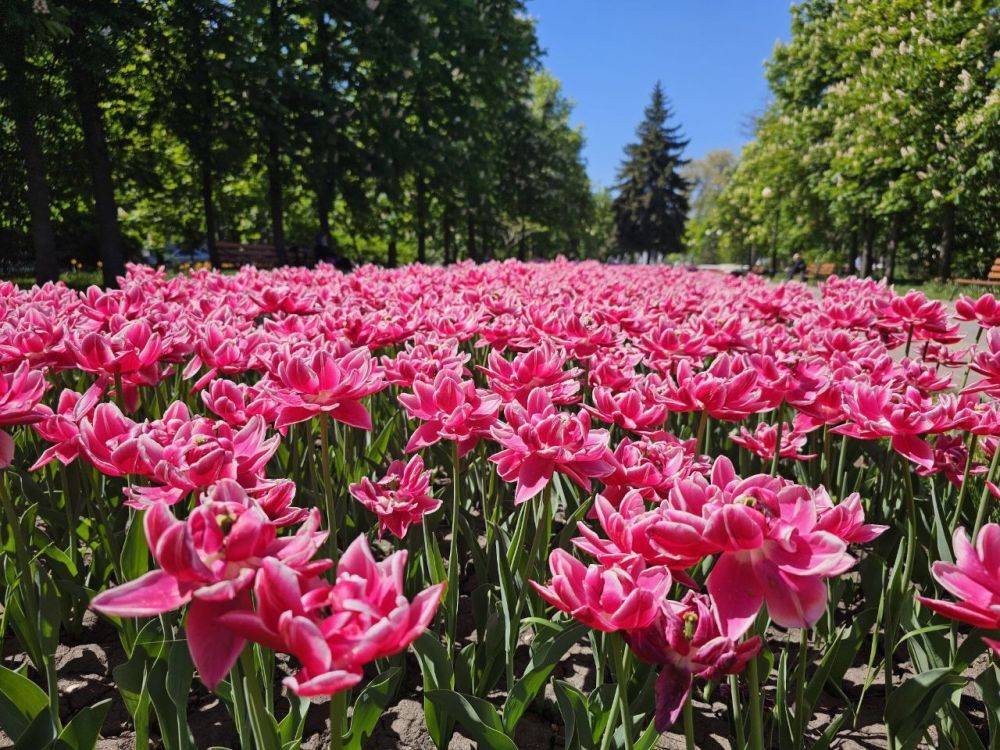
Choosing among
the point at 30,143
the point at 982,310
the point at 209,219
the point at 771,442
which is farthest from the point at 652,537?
the point at 209,219

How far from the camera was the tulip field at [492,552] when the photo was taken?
0.94 metres

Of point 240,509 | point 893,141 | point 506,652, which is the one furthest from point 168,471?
point 893,141

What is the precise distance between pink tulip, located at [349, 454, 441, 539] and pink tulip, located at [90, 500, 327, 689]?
1068mm

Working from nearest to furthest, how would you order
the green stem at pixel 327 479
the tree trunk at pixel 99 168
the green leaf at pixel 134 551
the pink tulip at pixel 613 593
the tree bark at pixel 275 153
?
the pink tulip at pixel 613 593 → the green stem at pixel 327 479 → the green leaf at pixel 134 551 → the tree trunk at pixel 99 168 → the tree bark at pixel 275 153

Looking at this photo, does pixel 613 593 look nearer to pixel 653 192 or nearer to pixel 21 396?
pixel 21 396

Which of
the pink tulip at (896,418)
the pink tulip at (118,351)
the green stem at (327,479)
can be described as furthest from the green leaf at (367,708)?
the pink tulip at (896,418)

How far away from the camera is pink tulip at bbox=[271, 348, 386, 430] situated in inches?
62.4

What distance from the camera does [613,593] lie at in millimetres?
1064

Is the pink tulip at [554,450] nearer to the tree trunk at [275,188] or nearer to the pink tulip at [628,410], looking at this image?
the pink tulip at [628,410]

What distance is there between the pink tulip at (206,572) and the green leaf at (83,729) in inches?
30.0

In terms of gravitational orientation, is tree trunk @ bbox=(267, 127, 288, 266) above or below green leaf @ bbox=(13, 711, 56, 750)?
above

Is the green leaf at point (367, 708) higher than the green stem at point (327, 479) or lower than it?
lower

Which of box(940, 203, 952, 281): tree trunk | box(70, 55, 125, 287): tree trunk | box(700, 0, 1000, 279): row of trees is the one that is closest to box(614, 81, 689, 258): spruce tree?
box(700, 0, 1000, 279): row of trees

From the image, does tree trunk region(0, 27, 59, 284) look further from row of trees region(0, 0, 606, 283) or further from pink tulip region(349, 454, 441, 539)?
pink tulip region(349, 454, 441, 539)
